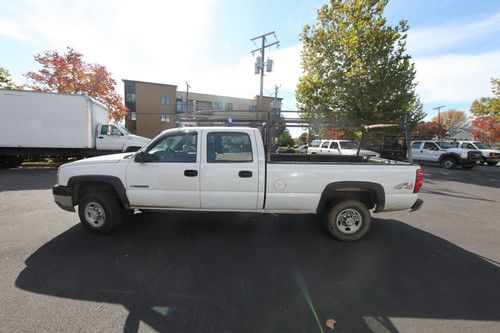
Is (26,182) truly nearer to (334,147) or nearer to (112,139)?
(112,139)

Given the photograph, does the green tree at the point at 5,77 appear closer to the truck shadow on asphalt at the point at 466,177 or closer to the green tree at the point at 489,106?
the truck shadow on asphalt at the point at 466,177

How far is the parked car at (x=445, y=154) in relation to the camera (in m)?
16.4

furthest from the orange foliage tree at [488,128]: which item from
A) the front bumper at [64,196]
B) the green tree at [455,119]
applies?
the green tree at [455,119]

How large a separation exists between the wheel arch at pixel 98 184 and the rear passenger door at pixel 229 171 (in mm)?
1301

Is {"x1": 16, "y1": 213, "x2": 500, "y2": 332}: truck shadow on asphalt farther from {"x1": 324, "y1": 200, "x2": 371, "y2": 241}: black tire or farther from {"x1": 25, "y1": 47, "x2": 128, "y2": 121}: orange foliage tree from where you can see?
{"x1": 25, "y1": 47, "x2": 128, "y2": 121}: orange foliage tree

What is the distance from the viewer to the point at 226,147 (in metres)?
4.18

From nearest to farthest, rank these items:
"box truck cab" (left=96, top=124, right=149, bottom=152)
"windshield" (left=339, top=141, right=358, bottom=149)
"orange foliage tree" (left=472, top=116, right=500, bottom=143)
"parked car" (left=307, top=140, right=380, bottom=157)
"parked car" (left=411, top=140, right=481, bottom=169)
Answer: "box truck cab" (left=96, top=124, right=149, bottom=152) < "parked car" (left=307, top=140, right=380, bottom=157) < "windshield" (left=339, top=141, right=358, bottom=149) < "parked car" (left=411, top=140, right=481, bottom=169) < "orange foliage tree" (left=472, top=116, right=500, bottom=143)

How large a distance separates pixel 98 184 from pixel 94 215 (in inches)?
21.3

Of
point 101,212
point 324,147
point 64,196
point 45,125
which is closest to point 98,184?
point 101,212

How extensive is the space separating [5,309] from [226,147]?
3.14 metres

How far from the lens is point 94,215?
14.4 feet

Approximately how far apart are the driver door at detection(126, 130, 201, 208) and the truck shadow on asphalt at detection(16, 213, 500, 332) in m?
0.67

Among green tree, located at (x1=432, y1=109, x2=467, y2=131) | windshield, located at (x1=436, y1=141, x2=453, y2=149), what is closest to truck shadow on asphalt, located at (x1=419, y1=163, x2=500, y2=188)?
windshield, located at (x1=436, y1=141, x2=453, y2=149)

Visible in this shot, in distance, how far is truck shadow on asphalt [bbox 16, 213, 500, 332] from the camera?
2.58 meters
